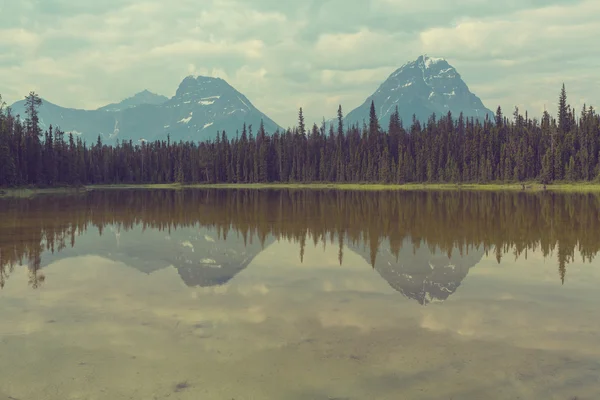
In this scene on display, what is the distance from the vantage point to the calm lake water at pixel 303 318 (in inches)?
425

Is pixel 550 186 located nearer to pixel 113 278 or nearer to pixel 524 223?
pixel 524 223

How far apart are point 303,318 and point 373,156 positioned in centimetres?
15693

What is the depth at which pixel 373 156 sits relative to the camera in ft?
556

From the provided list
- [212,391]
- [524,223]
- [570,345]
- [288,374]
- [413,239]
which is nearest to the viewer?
[212,391]

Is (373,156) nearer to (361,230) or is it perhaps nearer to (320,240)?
(361,230)

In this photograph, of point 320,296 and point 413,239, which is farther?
point 413,239

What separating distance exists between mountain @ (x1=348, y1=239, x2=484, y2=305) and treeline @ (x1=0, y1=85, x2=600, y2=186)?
97562 millimetres

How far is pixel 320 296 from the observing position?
1847 centimetres

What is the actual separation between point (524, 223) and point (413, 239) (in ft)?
45.5

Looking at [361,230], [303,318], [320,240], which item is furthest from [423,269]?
[361,230]

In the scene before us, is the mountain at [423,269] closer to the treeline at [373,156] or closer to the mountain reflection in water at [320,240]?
the mountain reflection in water at [320,240]

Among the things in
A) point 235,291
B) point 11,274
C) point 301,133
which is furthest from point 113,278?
point 301,133

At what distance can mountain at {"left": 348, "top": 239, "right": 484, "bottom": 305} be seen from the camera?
18.9 meters

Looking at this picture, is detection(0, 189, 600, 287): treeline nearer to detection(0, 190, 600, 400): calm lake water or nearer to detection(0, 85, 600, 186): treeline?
detection(0, 190, 600, 400): calm lake water
